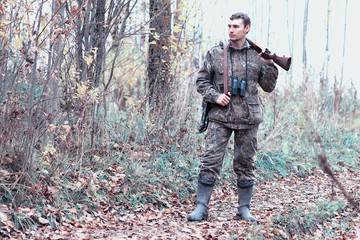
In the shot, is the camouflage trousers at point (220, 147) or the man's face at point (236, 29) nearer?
the man's face at point (236, 29)

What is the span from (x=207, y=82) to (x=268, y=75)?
64 cm

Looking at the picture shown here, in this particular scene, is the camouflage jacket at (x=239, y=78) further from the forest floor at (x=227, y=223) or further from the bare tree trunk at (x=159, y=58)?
the bare tree trunk at (x=159, y=58)

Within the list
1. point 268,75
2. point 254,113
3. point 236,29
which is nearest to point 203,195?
point 254,113

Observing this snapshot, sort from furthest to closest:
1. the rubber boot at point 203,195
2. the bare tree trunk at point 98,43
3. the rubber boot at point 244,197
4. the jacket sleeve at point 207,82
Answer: the bare tree trunk at point 98,43 < the rubber boot at point 244,197 < the rubber boot at point 203,195 < the jacket sleeve at point 207,82

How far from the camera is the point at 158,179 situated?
5406 millimetres

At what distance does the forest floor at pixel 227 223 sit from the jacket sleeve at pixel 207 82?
133 centimetres

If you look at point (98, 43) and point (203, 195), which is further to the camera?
point (98, 43)

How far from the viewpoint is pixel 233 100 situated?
430 cm

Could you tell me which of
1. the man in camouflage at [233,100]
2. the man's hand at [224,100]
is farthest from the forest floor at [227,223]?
the man's hand at [224,100]

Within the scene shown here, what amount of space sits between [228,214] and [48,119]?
2377 mm

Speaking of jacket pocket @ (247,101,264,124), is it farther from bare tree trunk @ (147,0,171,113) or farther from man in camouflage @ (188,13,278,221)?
bare tree trunk @ (147,0,171,113)

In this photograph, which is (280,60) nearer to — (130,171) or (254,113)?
(254,113)

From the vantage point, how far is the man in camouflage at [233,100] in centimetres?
429

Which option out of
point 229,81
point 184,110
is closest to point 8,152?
point 229,81
